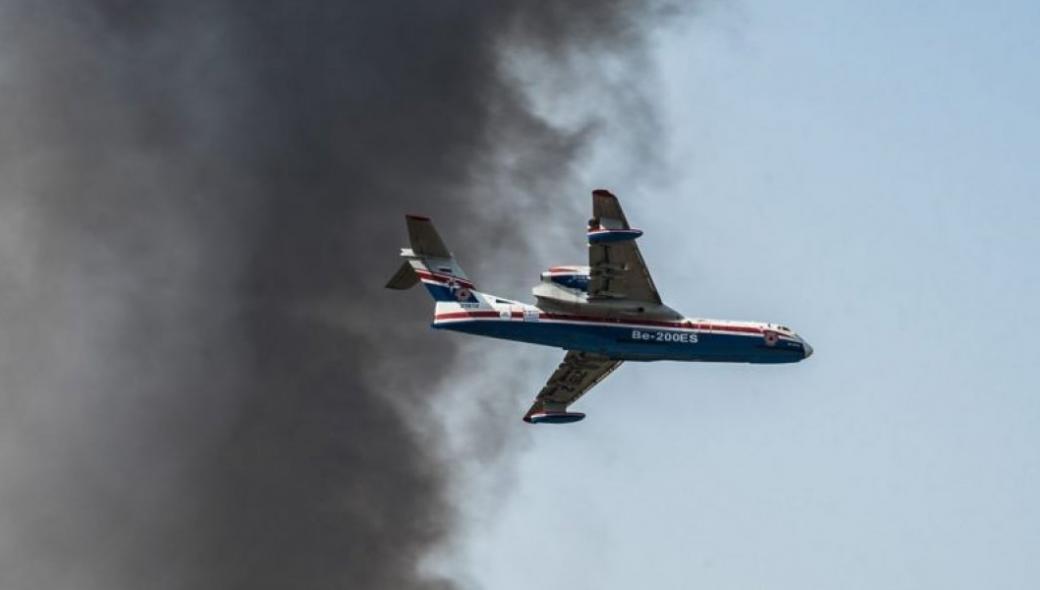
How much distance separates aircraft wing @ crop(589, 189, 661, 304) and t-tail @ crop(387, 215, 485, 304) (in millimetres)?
6660

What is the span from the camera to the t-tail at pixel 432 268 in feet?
414

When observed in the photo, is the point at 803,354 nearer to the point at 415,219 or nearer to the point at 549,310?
the point at 549,310

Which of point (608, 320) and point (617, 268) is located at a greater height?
point (617, 268)

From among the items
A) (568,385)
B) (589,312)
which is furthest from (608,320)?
(568,385)

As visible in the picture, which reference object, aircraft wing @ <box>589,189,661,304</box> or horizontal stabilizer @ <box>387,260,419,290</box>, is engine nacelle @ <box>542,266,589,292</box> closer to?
aircraft wing @ <box>589,189,661,304</box>

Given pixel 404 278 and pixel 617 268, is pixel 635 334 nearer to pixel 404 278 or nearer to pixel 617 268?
pixel 617 268

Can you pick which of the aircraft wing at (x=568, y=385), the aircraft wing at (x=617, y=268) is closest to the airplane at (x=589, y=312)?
the aircraft wing at (x=617, y=268)

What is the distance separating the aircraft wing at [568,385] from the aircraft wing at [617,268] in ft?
24.5

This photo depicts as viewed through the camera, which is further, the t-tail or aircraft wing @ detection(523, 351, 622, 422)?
aircraft wing @ detection(523, 351, 622, 422)

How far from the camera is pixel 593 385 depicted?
446 feet

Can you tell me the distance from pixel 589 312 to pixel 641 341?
357 centimetres

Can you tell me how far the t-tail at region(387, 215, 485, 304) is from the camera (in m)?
126

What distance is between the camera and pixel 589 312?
126625 mm

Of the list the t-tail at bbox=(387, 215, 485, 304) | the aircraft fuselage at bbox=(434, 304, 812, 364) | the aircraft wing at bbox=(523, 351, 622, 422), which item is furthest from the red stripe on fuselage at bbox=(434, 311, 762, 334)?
the aircraft wing at bbox=(523, 351, 622, 422)
